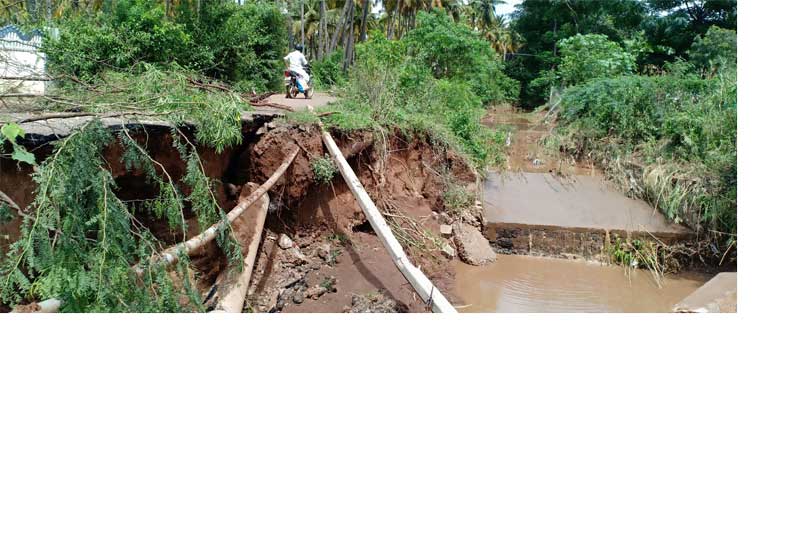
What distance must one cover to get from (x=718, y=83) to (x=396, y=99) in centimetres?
443

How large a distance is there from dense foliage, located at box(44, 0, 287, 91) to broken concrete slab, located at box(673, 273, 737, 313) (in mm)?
5941

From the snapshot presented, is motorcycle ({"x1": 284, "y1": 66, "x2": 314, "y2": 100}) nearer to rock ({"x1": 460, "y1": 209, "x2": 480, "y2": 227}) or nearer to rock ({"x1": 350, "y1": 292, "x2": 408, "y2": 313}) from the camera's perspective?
rock ({"x1": 460, "y1": 209, "x2": 480, "y2": 227})

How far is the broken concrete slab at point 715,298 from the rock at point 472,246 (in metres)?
2.23

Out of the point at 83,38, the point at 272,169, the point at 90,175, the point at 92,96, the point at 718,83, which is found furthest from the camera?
the point at 718,83

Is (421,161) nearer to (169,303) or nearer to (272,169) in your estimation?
(272,169)

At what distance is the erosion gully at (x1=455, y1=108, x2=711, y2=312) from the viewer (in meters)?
5.77

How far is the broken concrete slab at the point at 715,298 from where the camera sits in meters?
4.64

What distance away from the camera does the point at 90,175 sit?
3.62m

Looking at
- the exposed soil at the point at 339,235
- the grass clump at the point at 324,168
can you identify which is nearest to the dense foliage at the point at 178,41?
the exposed soil at the point at 339,235

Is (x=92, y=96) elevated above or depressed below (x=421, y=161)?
above

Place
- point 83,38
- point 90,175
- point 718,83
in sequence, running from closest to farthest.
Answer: point 90,175 < point 83,38 < point 718,83

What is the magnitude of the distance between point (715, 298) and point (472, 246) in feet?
8.66

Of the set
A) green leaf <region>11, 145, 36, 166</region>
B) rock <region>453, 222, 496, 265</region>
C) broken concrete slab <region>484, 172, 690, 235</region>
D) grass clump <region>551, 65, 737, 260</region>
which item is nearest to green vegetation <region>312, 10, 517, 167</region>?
broken concrete slab <region>484, 172, 690, 235</region>

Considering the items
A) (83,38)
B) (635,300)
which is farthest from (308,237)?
(83,38)
